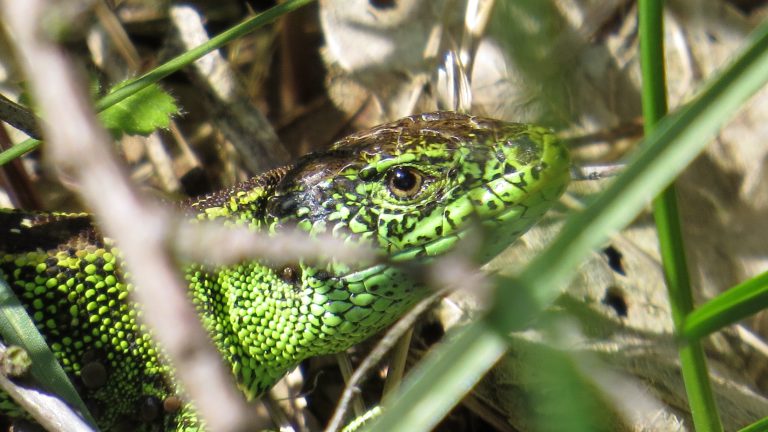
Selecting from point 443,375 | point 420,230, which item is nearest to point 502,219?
point 420,230

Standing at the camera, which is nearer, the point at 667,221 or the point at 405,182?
the point at 667,221

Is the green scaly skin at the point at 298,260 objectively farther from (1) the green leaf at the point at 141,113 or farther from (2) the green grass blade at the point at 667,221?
(2) the green grass blade at the point at 667,221

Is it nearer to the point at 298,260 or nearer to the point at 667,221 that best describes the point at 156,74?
the point at 298,260

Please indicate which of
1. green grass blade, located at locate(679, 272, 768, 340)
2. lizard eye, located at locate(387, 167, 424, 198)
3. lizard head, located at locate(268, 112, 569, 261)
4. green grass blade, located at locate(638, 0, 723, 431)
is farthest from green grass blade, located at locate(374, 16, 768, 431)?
lizard eye, located at locate(387, 167, 424, 198)

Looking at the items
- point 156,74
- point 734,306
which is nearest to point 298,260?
point 156,74

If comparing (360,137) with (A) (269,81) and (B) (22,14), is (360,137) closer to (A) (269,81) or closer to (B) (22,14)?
(A) (269,81)

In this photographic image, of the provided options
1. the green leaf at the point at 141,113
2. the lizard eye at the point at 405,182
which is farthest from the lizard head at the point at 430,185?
the green leaf at the point at 141,113

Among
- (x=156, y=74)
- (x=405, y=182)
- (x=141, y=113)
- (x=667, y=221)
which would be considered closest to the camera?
(x=667, y=221)
